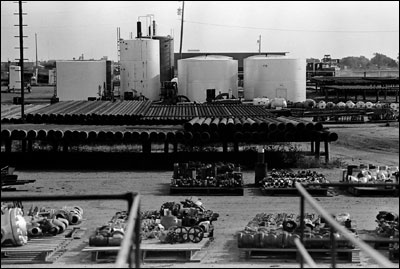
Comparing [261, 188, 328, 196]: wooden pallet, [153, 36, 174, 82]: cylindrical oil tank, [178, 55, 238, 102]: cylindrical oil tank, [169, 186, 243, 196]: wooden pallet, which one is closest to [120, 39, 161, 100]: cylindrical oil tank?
[178, 55, 238, 102]: cylindrical oil tank

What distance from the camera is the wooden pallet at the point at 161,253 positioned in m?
10.8

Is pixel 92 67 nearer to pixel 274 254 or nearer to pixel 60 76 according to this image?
pixel 60 76

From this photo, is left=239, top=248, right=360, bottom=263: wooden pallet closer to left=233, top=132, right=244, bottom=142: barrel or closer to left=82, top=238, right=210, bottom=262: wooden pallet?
left=82, top=238, right=210, bottom=262: wooden pallet

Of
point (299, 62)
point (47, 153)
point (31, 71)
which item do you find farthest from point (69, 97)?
point (31, 71)

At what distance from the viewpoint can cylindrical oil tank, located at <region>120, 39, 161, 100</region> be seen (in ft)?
144

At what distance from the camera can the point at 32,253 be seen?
35.8ft

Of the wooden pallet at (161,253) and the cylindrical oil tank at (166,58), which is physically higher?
the cylindrical oil tank at (166,58)

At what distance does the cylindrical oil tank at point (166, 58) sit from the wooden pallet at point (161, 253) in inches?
1596

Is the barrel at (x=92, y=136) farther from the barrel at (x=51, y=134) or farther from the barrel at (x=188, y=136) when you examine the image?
the barrel at (x=188, y=136)

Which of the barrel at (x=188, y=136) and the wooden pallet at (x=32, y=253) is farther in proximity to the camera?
the barrel at (x=188, y=136)

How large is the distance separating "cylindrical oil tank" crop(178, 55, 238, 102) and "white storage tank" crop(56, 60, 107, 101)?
19.2ft

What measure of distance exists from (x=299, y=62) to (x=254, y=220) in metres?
33.2

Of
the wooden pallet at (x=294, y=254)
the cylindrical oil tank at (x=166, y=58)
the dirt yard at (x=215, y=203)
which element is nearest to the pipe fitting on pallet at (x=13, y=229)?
the dirt yard at (x=215, y=203)

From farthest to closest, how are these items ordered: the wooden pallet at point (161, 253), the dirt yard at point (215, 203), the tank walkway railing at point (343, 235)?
the dirt yard at point (215, 203)
the wooden pallet at point (161, 253)
the tank walkway railing at point (343, 235)
